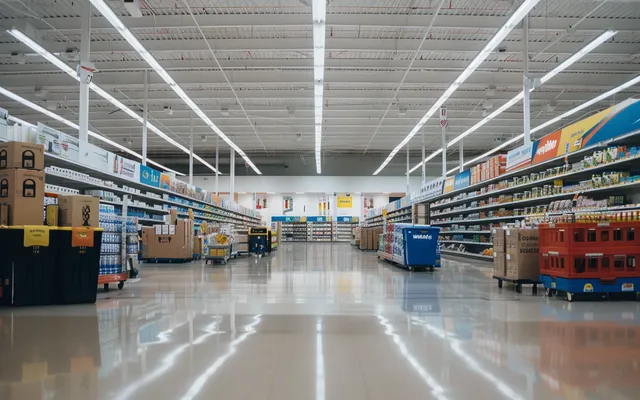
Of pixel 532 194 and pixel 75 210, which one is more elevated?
pixel 532 194

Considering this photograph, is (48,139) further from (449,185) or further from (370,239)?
(370,239)

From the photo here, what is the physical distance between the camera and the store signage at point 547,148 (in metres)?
9.11

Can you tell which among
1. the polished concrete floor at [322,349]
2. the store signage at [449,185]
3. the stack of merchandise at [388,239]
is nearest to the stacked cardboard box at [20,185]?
the polished concrete floor at [322,349]

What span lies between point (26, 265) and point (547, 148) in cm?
964

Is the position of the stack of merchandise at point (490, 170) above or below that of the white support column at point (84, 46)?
below

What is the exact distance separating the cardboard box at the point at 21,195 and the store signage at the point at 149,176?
8.20 meters

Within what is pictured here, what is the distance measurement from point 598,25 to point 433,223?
10378mm

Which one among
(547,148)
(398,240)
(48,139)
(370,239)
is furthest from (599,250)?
(370,239)

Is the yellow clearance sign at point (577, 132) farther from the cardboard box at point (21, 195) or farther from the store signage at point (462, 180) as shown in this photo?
the cardboard box at point (21, 195)

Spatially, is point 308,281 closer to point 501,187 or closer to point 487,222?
point 501,187

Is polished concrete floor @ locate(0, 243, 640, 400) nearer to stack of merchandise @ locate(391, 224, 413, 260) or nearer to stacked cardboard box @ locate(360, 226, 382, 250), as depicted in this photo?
stack of merchandise @ locate(391, 224, 413, 260)

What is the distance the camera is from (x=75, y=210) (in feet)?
17.8

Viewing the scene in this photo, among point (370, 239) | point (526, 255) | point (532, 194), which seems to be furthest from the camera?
point (370, 239)

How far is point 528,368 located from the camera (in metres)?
2.78
